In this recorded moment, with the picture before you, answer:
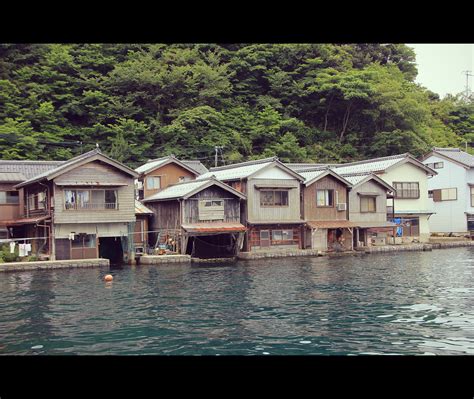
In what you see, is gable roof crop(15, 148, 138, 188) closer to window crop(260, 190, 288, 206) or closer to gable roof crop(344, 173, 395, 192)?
window crop(260, 190, 288, 206)

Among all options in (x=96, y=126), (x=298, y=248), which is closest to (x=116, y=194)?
(x=298, y=248)

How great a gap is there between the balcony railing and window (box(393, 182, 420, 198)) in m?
16.9

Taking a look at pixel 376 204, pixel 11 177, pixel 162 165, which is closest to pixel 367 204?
pixel 376 204

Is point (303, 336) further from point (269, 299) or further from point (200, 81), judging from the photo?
point (200, 81)

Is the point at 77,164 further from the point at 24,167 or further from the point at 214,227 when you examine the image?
the point at 214,227

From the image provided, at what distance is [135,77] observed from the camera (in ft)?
119

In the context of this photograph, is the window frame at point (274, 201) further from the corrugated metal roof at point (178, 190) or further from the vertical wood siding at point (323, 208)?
the corrugated metal roof at point (178, 190)

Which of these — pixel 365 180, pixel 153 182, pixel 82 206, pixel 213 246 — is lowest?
pixel 213 246

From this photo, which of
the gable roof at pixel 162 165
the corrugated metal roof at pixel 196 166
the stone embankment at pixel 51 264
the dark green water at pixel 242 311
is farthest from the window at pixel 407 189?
the stone embankment at pixel 51 264

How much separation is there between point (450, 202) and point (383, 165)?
6790 mm

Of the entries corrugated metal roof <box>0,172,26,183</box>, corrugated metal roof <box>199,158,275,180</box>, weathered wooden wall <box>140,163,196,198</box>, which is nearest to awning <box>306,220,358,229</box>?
corrugated metal roof <box>199,158,275,180</box>

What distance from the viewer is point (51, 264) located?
71.4 ft
